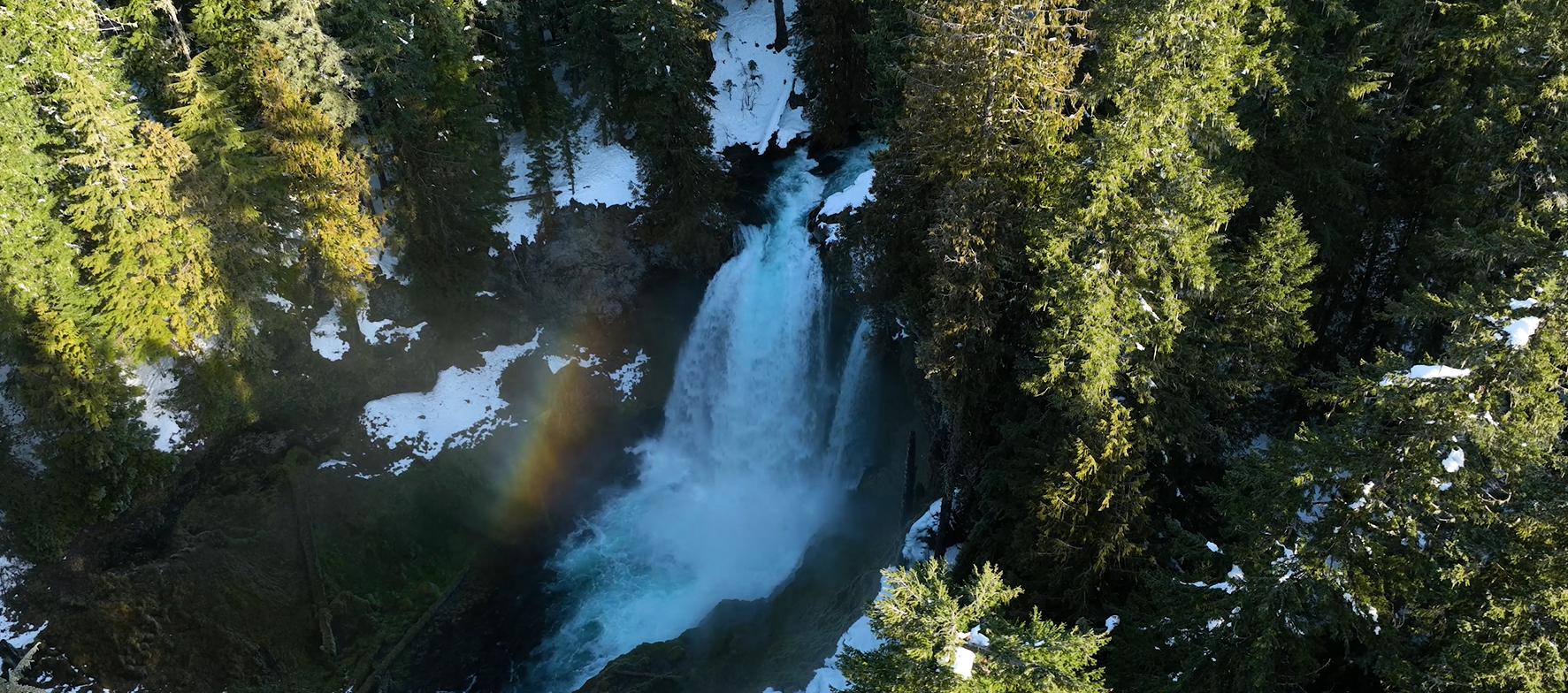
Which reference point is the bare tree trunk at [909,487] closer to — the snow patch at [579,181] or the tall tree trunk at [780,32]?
the snow patch at [579,181]

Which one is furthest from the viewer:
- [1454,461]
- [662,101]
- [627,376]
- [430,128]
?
[627,376]

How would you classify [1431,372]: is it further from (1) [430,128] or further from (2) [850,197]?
(1) [430,128]

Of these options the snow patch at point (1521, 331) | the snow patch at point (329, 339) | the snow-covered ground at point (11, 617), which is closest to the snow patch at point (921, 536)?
the snow patch at point (1521, 331)

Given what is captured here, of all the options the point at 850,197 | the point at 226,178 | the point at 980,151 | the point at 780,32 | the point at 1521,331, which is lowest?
the point at 1521,331

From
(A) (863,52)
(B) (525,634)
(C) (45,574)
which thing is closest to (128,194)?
(C) (45,574)

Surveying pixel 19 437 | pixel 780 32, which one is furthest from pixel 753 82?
pixel 19 437

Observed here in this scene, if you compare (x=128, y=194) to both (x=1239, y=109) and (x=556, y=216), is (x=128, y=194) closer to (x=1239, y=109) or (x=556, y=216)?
(x=556, y=216)

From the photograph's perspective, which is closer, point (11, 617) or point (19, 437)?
point (11, 617)
